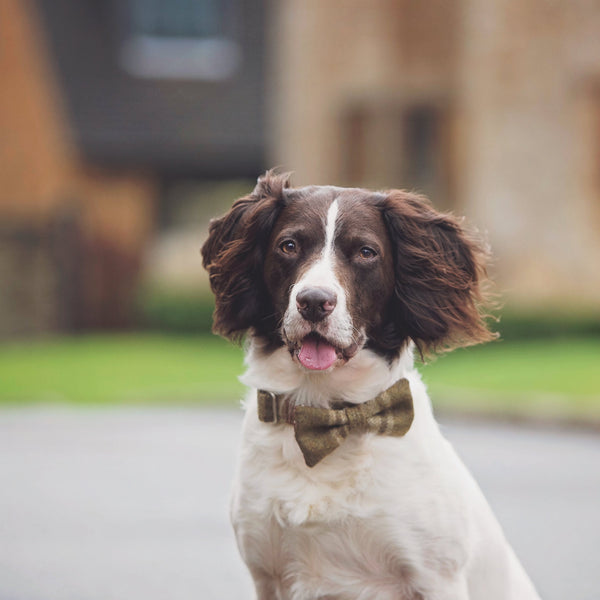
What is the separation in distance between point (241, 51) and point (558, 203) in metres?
12.0

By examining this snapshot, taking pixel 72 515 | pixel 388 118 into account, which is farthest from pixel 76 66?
pixel 72 515

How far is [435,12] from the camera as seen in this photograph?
21.0 metres

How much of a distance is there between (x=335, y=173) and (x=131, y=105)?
8636mm

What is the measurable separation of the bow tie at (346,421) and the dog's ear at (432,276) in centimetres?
29

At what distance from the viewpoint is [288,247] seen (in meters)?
4.14

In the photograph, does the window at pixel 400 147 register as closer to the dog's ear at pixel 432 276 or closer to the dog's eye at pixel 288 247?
the dog's ear at pixel 432 276

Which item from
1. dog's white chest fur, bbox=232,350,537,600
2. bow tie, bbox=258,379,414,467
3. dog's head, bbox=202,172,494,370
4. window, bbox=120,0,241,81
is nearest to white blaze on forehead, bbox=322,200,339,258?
dog's head, bbox=202,172,494,370

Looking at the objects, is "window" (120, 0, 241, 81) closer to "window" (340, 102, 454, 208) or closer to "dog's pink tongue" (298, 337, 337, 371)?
"window" (340, 102, 454, 208)

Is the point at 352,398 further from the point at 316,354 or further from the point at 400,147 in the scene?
the point at 400,147

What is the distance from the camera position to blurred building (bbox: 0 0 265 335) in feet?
78.6

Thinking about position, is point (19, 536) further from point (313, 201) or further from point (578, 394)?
point (578, 394)

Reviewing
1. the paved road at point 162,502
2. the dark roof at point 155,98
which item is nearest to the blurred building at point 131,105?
the dark roof at point 155,98

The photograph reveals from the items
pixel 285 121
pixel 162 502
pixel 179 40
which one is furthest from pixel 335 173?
pixel 162 502

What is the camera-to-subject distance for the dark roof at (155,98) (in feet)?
91.4
